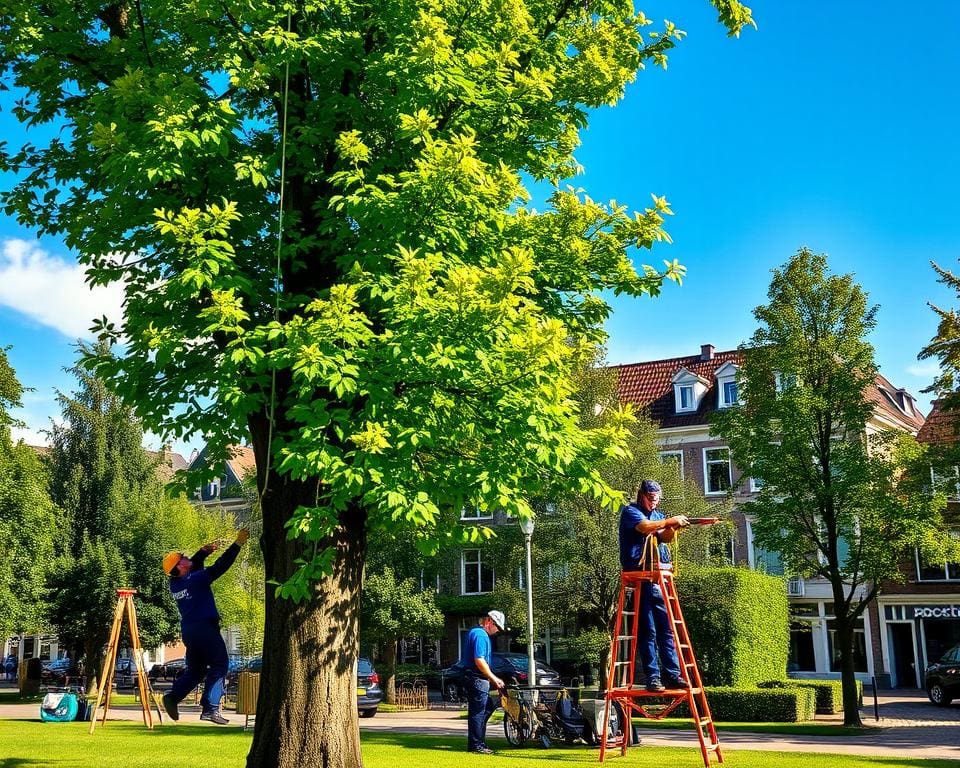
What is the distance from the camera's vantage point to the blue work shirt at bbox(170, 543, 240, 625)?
37.4 feet

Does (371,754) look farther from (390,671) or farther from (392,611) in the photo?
(390,671)

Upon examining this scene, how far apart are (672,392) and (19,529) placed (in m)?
30.3

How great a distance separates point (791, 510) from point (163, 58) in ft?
55.0

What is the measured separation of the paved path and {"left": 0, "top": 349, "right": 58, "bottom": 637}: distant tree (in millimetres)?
5282

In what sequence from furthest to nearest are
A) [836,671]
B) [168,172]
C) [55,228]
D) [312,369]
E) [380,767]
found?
[836,671]
[55,228]
[380,767]
[168,172]
[312,369]

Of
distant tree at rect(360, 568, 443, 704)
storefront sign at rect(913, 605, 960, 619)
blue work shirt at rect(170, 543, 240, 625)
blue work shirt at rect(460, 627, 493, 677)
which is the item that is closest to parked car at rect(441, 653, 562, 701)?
distant tree at rect(360, 568, 443, 704)

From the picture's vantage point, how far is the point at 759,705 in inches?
971

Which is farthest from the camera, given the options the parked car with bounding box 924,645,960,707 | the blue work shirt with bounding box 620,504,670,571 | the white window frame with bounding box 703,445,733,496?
the white window frame with bounding box 703,445,733,496

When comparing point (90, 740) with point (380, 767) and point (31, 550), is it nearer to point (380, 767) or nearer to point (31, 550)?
point (380, 767)

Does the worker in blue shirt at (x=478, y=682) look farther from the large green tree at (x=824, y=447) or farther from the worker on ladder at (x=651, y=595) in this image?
the large green tree at (x=824, y=447)

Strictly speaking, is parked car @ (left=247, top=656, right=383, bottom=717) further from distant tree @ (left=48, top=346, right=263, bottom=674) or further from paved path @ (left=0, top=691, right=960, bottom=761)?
distant tree @ (left=48, top=346, right=263, bottom=674)

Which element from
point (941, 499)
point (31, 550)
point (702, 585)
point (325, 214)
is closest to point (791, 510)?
point (941, 499)

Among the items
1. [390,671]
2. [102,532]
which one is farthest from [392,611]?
[102,532]

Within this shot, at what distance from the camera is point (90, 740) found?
1596 cm
